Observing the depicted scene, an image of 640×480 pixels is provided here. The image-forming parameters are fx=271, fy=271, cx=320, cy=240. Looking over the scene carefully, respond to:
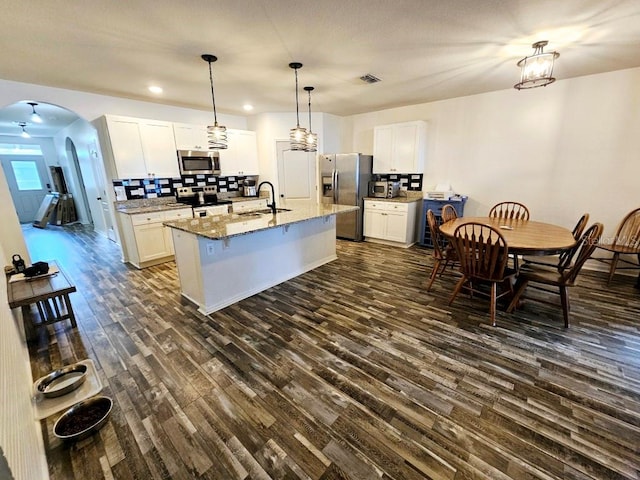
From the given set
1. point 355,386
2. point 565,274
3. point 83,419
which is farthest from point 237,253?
point 565,274

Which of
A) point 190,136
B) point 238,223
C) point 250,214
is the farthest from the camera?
point 190,136

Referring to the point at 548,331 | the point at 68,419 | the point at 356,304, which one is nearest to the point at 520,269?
the point at 548,331

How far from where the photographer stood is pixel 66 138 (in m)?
6.83

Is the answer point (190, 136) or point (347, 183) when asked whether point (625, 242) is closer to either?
point (347, 183)

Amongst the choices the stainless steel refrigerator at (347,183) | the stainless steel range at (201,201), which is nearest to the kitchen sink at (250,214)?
the stainless steel range at (201,201)

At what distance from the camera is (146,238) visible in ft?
13.5

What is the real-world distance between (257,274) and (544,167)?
14.5 feet

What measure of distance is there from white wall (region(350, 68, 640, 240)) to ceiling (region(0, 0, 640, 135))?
34 centimetres

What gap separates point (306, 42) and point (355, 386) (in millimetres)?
2911

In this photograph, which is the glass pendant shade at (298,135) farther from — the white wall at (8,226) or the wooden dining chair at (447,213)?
the white wall at (8,226)

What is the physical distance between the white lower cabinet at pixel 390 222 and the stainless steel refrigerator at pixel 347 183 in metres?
0.20

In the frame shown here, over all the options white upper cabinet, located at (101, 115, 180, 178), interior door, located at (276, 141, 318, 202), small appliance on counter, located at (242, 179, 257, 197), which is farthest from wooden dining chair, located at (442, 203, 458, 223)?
white upper cabinet, located at (101, 115, 180, 178)

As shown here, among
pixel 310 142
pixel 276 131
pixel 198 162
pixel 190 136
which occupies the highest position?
pixel 276 131

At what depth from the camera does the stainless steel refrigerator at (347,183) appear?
206 inches
